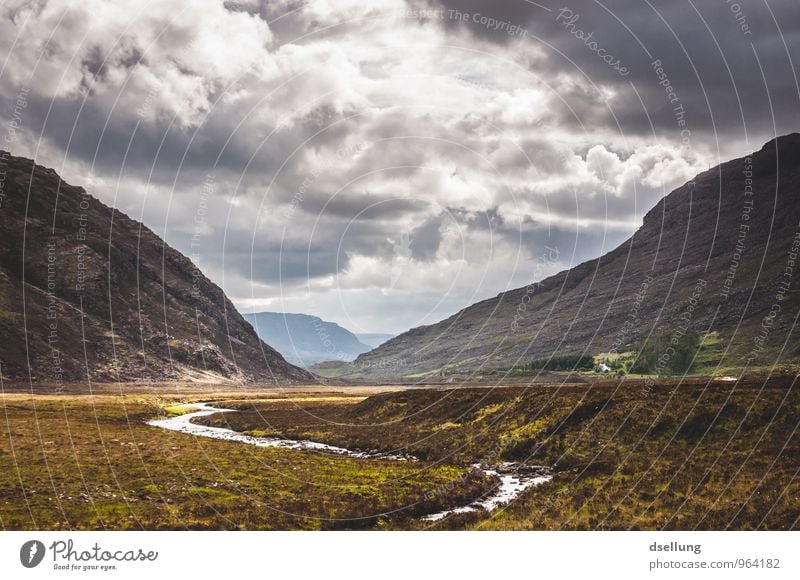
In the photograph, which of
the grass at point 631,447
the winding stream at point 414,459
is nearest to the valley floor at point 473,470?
the grass at point 631,447

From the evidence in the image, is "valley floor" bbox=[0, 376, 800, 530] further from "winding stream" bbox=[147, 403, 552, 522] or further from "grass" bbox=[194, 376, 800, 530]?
"winding stream" bbox=[147, 403, 552, 522]

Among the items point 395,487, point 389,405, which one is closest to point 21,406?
point 389,405

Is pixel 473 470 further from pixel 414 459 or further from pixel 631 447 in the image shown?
pixel 631 447

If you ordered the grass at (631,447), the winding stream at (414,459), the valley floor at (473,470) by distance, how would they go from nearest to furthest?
1. the grass at (631,447)
2. the valley floor at (473,470)
3. the winding stream at (414,459)

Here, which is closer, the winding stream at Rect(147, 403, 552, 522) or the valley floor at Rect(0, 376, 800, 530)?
the valley floor at Rect(0, 376, 800, 530)

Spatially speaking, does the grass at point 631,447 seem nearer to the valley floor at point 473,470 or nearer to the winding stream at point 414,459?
the valley floor at point 473,470

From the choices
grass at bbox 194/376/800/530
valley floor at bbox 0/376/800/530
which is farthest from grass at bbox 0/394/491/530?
grass at bbox 194/376/800/530
